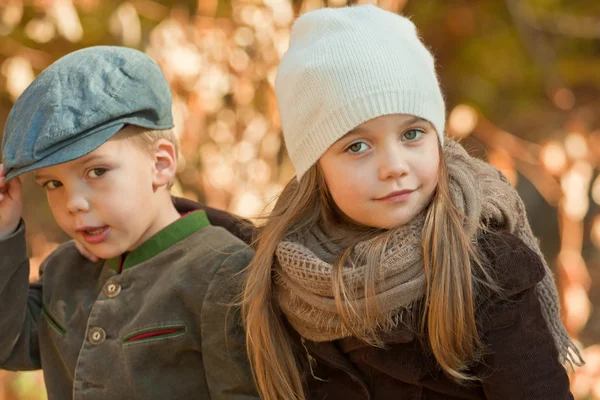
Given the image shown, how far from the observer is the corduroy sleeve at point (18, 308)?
243 centimetres

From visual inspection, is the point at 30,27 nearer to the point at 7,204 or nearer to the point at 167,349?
the point at 7,204

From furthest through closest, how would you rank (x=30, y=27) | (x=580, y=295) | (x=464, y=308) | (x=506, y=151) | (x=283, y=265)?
(x=30, y=27)
(x=506, y=151)
(x=580, y=295)
(x=283, y=265)
(x=464, y=308)

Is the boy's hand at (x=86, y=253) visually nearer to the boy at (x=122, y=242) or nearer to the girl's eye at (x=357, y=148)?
the boy at (x=122, y=242)

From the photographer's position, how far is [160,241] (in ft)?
7.91

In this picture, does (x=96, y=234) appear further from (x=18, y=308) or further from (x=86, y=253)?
(x=18, y=308)

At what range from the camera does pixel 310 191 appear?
7.38ft

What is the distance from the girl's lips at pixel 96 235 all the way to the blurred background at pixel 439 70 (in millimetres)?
1065

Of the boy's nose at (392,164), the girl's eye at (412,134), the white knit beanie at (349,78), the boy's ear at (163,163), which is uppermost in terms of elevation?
the white knit beanie at (349,78)

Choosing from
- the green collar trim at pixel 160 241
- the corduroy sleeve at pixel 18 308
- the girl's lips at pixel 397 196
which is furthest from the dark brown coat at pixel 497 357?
the corduroy sleeve at pixel 18 308

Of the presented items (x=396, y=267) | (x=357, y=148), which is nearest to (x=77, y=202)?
(x=357, y=148)

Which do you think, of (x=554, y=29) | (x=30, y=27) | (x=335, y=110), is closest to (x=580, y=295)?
(x=335, y=110)

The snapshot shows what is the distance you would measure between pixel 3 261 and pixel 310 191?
0.91 m

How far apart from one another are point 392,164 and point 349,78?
23 centimetres

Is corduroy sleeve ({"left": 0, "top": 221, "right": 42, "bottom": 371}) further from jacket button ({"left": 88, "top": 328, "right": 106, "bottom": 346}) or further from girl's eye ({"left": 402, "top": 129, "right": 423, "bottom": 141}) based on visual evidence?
girl's eye ({"left": 402, "top": 129, "right": 423, "bottom": 141})
